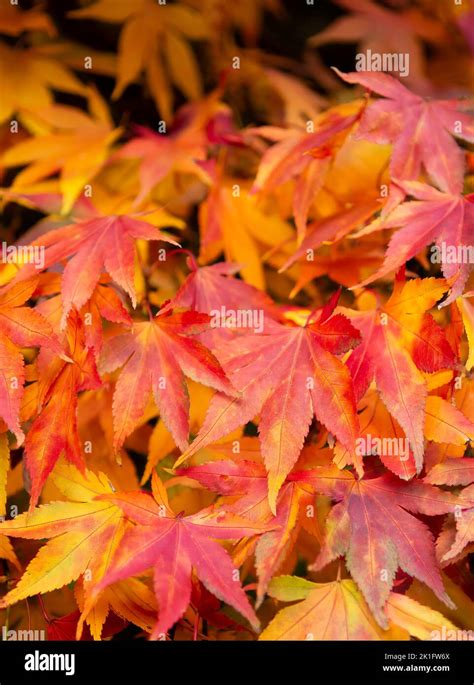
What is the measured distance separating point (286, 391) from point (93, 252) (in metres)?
0.24

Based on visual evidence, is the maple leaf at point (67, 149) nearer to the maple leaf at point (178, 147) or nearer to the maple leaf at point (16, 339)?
the maple leaf at point (178, 147)

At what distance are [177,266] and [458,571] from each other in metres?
0.59

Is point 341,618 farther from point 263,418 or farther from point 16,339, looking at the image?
point 16,339

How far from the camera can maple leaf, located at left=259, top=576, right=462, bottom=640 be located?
23.5 inches

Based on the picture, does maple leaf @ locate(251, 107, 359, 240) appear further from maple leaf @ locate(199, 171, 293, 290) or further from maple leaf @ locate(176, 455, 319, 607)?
maple leaf @ locate(176, 455, 319, 607)

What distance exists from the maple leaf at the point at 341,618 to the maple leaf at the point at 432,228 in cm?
28

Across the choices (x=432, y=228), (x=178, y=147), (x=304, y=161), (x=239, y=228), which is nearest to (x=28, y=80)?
(x=178, y=147)

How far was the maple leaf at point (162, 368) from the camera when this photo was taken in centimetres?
66

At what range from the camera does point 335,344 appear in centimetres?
68

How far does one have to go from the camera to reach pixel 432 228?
2.34 feet

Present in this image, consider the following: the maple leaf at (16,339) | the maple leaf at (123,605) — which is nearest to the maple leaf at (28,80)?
the maple leaf at (16,339)

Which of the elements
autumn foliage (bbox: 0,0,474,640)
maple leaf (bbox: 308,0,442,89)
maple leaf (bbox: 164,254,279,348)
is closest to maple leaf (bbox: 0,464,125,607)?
autumn foliage (bbox: 0,0,474,640)
